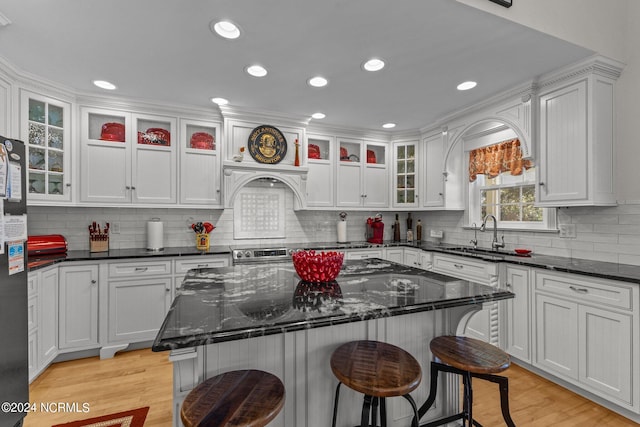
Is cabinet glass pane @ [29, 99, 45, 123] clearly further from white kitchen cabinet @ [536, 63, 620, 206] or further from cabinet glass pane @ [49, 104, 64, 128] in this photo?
white kitchen cabinet @ [536, 63, 620, 206]

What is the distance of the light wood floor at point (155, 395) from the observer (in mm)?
1910

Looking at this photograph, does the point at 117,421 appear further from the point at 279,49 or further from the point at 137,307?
the point at 279,49

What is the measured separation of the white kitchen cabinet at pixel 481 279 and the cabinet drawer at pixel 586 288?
1.20ft

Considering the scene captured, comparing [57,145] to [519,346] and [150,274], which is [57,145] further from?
[519,346]

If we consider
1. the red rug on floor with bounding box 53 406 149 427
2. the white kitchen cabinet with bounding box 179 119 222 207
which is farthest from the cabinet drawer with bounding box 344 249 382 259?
the red rug on floor with bounding box 53 406 149 427

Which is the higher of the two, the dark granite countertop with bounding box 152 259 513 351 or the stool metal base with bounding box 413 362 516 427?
the dark granite countertop with bounding box 152 259 513 351

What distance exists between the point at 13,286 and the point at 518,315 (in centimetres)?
354

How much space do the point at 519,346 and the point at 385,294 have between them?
6.32 ft

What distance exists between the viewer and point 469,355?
1.38 meters

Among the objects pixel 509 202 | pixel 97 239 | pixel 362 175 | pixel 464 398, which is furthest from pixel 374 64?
pixel 97 239

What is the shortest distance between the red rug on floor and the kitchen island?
101cm

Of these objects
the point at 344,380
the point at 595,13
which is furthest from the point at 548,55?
the point at 344,380

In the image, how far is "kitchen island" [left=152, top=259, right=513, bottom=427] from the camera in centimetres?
105

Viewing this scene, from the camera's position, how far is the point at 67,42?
2.08 meters
